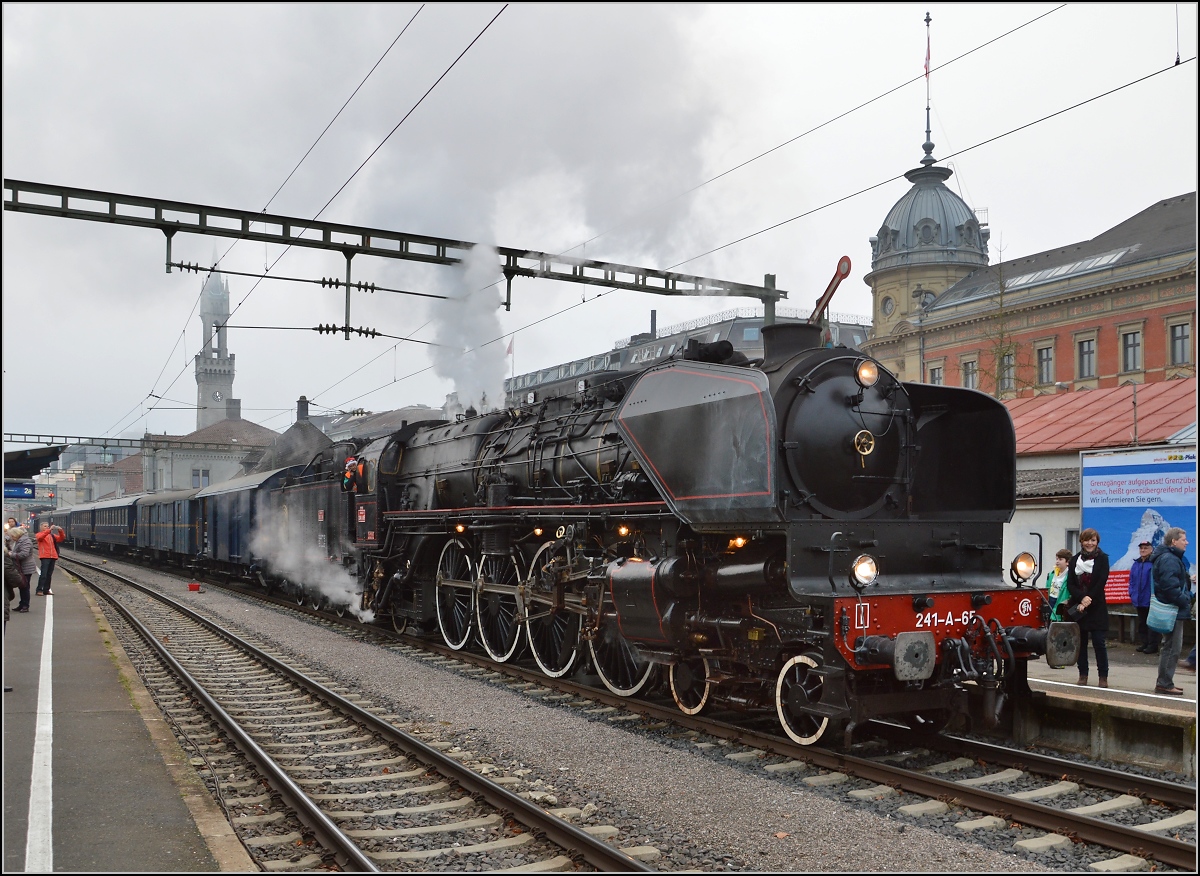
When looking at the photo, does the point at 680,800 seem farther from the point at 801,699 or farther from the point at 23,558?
the point at 23,558

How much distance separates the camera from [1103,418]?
42.7 ft

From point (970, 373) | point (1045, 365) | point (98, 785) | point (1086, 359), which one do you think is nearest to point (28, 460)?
point (98, 785)

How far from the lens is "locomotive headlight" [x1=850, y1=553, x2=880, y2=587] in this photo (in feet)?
21.3

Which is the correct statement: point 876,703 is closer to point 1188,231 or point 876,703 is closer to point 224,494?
point 224,494

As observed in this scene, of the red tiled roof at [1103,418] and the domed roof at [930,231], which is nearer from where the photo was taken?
the red tiled roof at [1103,418]

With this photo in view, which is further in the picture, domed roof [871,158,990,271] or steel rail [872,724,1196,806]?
domed roof [871,158,990,271]

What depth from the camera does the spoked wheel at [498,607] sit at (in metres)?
10.9

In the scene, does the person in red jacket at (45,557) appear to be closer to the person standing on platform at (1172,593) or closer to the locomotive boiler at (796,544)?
the locomotive boiler at (796,544)

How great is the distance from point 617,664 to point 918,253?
47.5m

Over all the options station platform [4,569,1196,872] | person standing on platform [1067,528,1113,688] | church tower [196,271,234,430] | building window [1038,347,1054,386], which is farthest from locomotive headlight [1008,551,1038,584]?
church tower [196,271,234,430]

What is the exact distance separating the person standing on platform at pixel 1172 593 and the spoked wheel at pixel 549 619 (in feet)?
16.8

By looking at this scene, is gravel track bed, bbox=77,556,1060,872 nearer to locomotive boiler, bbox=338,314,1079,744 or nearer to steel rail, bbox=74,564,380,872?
steel rail, bbox=74,564,380,872

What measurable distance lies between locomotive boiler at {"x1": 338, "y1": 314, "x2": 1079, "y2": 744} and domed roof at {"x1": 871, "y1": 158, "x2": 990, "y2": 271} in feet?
152

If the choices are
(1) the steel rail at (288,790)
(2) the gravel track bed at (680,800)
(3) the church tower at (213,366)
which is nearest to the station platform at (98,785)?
(1) the steel rail at (288,790)
